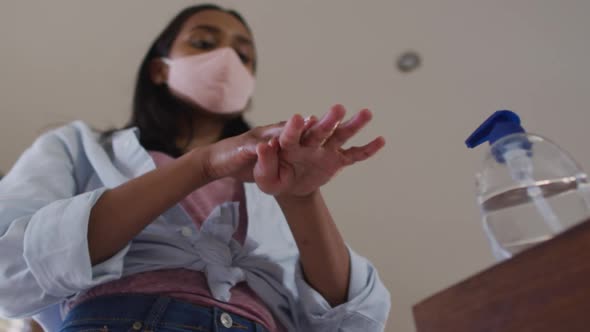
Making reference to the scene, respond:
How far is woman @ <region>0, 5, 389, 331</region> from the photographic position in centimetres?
44

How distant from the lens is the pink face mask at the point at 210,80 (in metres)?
0.83

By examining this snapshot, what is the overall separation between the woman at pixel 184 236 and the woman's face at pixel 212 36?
232mm

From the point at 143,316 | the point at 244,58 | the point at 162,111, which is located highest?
the point at 244,58

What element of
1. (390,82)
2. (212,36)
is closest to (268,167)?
(212,36)

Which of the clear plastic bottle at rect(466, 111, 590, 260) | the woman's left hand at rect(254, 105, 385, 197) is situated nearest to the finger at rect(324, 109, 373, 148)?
the woman's left hand at rect(254, 105, 385, 197)

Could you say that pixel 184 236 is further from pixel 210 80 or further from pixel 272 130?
pixel 210 80

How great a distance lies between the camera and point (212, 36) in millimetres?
903

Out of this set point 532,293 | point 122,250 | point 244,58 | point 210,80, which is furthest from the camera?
point 244,58

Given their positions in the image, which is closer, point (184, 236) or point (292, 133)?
point (292, 133)

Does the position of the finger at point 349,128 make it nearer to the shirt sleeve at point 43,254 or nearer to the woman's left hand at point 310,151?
the woman's left hand at point 310,151

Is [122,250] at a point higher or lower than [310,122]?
lower

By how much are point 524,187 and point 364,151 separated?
0.15m

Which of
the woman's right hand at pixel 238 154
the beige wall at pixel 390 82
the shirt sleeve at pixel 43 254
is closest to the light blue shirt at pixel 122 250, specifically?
the shirt sleeve at pixel 43 254

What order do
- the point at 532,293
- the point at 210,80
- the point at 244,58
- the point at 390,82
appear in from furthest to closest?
the point at 390,82, the point at 244,58, the point at 210,80, the point at 532,293
